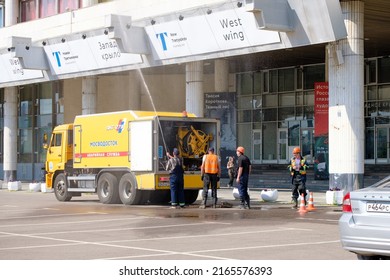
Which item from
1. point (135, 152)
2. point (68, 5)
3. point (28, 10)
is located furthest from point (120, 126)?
point (28, 10)

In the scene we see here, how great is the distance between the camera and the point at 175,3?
33969 millimetres

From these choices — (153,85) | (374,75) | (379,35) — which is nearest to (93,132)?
(379,35)

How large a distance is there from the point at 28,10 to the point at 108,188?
74.0 ft

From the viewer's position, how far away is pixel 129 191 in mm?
26078

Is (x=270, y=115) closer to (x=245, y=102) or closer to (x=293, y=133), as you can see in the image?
(x=293, y=133)

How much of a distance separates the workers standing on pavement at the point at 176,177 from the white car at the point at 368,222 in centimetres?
1284

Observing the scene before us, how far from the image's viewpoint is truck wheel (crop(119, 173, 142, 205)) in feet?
84.0

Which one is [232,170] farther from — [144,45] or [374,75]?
[374,75]

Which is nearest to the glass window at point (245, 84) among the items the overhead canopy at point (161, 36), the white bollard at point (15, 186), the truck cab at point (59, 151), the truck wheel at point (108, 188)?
the overhead canopy at point (161, 36)

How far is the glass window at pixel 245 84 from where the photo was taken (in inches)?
2098

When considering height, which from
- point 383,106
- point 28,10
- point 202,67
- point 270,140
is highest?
point 28,10

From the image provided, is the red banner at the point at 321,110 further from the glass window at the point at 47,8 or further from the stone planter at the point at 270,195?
the glass window at the point at 47,8

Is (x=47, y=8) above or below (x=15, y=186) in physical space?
above

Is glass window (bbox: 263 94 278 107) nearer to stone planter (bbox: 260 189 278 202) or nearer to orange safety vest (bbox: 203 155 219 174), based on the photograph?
stone planter (bbox: 260 189 278 202)
